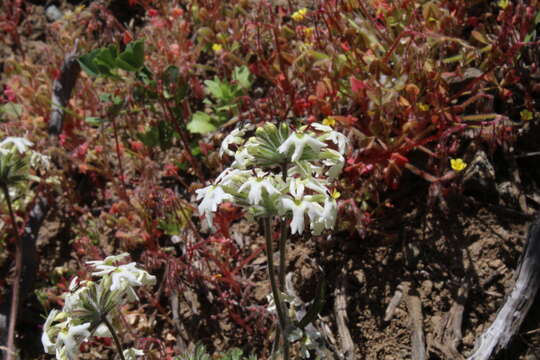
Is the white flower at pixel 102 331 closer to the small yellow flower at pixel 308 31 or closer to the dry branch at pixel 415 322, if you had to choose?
the dry branch at pixel 415 322

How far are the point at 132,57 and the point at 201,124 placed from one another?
0.84m

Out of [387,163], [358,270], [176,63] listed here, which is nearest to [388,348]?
[358,270]

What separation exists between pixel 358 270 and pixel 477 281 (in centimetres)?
67

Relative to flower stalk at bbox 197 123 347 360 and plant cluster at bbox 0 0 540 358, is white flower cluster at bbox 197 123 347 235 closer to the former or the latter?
flower stalk at bbox 197 123 347 360

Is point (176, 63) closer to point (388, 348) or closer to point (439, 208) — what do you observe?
point (439, 208)

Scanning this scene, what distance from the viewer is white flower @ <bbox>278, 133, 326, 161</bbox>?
1.87 meters

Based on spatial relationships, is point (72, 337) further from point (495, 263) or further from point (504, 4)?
point (504, 4)

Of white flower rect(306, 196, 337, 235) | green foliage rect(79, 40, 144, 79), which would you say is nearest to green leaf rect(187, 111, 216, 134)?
green foliage rect(79, 40, 144, 79)

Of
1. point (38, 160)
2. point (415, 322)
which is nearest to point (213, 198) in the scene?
point (415, 322)

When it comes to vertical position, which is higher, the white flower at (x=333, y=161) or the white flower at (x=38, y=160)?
the white flower at (x=333, y=161)

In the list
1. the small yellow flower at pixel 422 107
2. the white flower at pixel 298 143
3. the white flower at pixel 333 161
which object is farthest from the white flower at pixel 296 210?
the small yellow flower at pixel 422 107

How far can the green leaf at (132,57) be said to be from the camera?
10.7 feet

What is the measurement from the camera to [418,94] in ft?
11.4

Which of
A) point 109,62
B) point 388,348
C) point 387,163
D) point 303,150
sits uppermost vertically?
point 109,62
